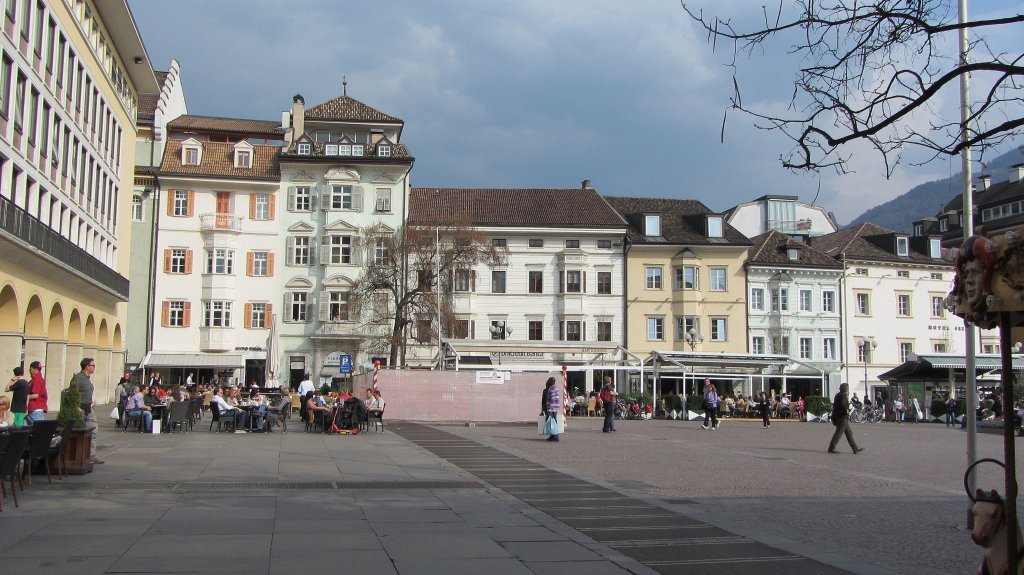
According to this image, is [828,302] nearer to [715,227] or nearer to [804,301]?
[804,301]

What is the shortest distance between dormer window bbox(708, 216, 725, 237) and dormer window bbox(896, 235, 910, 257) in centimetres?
1357

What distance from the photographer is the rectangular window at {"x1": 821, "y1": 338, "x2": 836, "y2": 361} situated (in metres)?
61.0

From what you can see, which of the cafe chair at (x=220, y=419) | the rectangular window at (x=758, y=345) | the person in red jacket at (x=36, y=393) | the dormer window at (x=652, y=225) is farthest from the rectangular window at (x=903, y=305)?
the person in red jacket at (x=36, y=393)

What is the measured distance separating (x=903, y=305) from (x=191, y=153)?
157 ft

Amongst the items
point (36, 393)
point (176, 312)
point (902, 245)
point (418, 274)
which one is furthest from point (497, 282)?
point (36, 393)

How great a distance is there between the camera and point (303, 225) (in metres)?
55.5

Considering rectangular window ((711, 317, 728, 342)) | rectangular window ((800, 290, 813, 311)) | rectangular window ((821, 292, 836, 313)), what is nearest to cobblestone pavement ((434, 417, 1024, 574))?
rectangular window ((711, 317, 728, 342))

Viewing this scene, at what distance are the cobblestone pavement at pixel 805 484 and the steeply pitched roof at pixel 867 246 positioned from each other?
117 feet

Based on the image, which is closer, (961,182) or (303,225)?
(961,182)

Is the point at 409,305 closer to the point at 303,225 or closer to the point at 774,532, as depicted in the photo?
the point at 303,225

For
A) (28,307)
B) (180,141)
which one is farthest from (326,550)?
(180,141)

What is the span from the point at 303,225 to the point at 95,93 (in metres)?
15.9

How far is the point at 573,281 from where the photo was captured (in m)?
58.1

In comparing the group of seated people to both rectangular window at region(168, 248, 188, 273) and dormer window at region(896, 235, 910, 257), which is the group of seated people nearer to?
rectangular window at region(168, 248, 188, 273)
